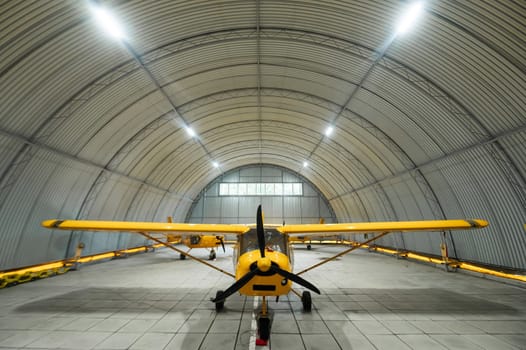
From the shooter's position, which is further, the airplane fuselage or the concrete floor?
the concrete floor

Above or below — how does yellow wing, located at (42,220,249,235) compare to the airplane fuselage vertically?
above

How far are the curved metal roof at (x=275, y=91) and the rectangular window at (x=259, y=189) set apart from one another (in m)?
14.8

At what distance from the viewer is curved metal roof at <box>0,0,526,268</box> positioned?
24.2 ft

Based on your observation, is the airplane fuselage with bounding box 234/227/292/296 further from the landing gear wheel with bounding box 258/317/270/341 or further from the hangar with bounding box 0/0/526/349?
the hangar with bounding box 0/0/526/349

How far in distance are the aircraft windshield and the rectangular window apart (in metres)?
24.2

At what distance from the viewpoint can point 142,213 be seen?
765 inches

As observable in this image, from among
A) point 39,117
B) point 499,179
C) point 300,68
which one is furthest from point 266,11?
point 499,179

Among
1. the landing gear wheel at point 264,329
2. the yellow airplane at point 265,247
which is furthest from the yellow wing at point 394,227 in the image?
the landing gear wheel at point 264,329

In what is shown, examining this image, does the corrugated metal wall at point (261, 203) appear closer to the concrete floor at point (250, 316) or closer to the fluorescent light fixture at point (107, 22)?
the concrete floor at point (250, 316)

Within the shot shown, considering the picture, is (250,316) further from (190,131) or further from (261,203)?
(261,203)

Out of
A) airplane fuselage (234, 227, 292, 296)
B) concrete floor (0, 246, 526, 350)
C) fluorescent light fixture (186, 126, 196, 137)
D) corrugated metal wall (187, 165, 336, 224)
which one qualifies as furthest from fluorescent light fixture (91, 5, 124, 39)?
corrugated metal wall (187, 165, 336, 224)

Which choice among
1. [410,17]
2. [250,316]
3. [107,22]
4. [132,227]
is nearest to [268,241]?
[250,316]

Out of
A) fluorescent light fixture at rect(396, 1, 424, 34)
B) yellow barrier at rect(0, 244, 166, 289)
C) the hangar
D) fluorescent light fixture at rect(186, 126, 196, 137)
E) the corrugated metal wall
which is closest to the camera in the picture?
the hangar

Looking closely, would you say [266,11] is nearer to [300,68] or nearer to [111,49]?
[300,68]
